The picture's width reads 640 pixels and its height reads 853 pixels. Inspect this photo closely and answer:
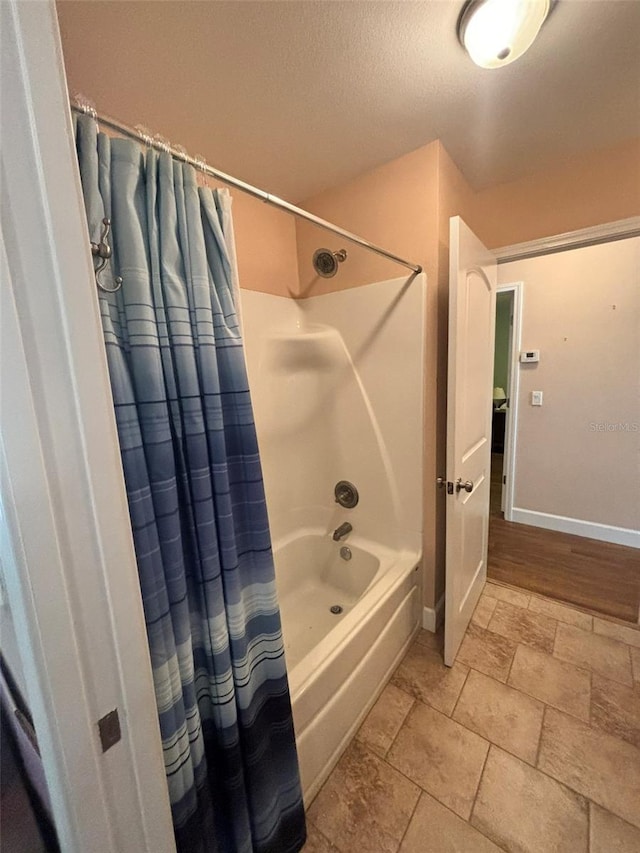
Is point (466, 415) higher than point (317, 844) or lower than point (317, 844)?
higher

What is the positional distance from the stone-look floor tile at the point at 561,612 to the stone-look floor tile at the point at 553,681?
12.6 inches

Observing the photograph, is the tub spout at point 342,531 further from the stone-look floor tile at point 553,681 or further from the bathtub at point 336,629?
the stone-look floor tile at point 553,681

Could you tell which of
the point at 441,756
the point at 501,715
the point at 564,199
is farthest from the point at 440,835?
the point at 564,199

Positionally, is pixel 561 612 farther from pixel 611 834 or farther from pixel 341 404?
pixel 341 404

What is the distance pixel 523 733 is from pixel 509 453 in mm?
2130

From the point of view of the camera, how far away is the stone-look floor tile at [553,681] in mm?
1374

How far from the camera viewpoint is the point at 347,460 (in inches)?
77.2

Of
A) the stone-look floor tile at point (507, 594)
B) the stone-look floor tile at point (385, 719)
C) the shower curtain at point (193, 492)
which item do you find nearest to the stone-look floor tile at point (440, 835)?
the stone-look floor tile at point (385, 719)

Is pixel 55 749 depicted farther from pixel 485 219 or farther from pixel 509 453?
pixel 509 453

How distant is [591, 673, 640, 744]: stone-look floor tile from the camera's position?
126cm

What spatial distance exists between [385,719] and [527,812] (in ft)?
1.63

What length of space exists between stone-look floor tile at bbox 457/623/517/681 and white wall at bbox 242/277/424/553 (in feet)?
1.80

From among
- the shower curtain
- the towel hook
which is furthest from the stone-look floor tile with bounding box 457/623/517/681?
the towel hook

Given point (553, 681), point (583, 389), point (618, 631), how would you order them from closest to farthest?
point (553, 681) → point (618, 631) → point (583, 389)
